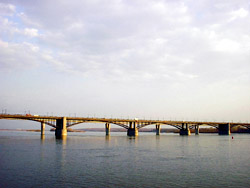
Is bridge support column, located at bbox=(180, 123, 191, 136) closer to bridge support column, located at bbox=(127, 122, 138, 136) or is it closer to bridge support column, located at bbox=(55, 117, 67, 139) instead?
bridge support column, located at bbox=(127, 122, 138, 136)

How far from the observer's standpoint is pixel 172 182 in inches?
1120

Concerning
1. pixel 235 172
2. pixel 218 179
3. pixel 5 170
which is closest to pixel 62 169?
pixel 5 170

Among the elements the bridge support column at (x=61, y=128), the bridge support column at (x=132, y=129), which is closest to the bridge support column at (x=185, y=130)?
the bridge support column at (x=132, y=129)

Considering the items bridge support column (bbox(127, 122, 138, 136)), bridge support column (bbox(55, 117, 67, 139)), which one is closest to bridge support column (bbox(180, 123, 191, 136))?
bridge support column (bbox(127, 122, 138, 136))

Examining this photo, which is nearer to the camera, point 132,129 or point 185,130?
point 132,129

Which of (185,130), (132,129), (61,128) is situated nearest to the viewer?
(61,128)

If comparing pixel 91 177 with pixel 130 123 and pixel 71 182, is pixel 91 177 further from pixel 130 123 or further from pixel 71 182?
pixel 130 123

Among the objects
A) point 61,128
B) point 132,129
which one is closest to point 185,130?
point 132,129

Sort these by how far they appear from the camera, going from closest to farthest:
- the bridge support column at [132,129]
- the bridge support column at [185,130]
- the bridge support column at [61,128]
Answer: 1. the bridge support column at [61,128]
2. the bridge support column at [132,129]
3. the bridge support column at [185,130]

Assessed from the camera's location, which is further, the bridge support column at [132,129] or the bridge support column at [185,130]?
the bridge support column at [185,130]

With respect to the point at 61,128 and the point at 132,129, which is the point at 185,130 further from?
the point at 61,128

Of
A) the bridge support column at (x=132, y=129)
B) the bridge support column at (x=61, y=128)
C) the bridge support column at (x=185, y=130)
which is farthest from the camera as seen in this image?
the bridge support column at (x=185, y=130)

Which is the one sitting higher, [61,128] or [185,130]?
[61,128]

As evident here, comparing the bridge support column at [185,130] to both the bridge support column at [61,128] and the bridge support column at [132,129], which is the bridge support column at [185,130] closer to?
the bridge support column at [132,129]
